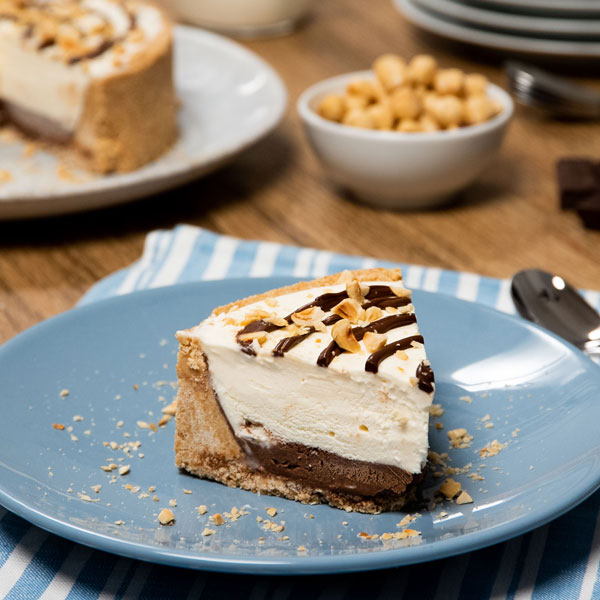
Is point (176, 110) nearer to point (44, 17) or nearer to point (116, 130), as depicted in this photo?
point (116, 130)

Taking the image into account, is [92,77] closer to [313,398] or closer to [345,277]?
[345,277]

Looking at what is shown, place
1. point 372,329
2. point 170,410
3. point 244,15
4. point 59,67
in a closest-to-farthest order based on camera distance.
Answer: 1. point 372,329
2. point 170,410
3. point 59,67
4. point 244,15

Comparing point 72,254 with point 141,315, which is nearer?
point 141,315

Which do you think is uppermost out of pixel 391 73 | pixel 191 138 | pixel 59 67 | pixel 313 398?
pixel 313 398

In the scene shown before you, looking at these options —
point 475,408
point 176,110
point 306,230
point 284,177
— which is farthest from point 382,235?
point 475,408

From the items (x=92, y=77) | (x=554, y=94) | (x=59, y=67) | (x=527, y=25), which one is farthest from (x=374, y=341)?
(x=527, y=25)

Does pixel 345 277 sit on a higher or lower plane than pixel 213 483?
higher

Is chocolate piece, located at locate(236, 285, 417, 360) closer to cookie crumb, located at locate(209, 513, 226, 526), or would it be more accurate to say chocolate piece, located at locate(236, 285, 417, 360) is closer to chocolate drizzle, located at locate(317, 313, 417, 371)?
chocolate drizzle, located at locate(317, 313, 417, 371)

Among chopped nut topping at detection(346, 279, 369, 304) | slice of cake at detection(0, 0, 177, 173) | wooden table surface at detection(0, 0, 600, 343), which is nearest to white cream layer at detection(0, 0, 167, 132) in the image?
slice of cake at detection(0, 0, 177, 173)

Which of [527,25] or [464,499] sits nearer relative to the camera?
[464,499]
